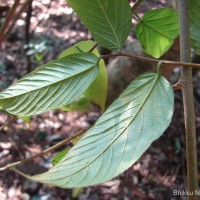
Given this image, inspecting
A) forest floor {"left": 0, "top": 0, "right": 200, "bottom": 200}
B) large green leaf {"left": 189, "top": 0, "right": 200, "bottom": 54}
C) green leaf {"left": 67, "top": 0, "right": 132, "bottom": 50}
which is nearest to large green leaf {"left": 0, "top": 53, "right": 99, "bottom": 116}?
green leaf {"left": 67, "top": 0, "right": 132, "bottom": 50}

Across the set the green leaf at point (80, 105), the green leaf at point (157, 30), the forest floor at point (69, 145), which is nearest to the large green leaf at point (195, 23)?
the green leaf at point (157, 30)

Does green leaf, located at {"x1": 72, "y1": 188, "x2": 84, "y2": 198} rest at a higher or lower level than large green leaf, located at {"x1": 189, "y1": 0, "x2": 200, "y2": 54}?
lower

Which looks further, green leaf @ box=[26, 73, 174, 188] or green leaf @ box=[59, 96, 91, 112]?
green leaf @ box=[59, 96, 91, 112]

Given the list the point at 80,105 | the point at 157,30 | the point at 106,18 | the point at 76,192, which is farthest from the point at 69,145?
the point at 106,18

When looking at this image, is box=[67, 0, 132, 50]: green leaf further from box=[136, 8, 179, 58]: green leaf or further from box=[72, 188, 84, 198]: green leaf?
box=[72, 188, 84, 198]: green leaf

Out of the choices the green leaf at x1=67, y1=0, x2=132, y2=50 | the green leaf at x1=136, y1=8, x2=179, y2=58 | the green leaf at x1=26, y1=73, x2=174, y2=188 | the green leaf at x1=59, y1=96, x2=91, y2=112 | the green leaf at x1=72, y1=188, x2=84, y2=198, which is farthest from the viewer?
the green leaf at x1=72, y1=188, x2=84, y2=198

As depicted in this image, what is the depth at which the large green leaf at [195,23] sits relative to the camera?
496 millimetres

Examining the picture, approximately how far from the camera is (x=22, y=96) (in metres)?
0.46

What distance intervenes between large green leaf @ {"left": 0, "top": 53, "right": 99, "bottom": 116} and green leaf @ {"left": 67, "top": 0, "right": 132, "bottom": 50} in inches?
1.4

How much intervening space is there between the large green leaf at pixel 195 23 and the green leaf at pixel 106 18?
0.09 m

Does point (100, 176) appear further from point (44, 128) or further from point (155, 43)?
point (44, 128)

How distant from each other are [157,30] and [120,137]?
0.28 metres

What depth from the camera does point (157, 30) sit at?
60cm

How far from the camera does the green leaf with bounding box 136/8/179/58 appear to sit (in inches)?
23.0
